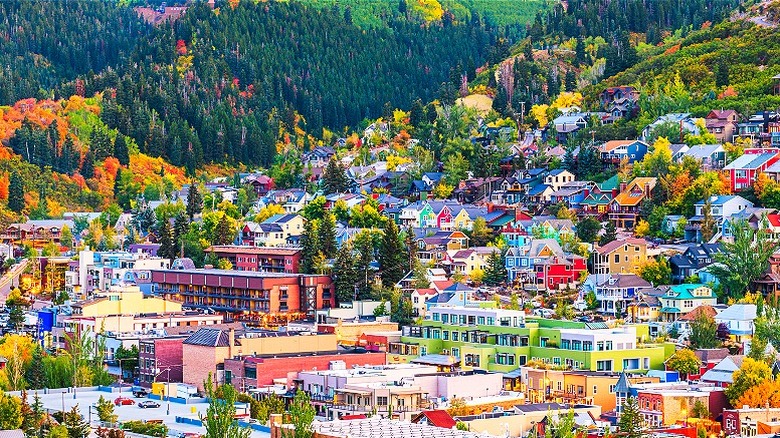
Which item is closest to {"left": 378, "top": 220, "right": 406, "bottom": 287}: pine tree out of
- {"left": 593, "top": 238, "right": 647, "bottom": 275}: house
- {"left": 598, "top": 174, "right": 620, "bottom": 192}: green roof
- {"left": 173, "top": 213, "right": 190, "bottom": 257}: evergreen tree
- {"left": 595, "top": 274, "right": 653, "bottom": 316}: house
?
{"left": 593, "top": 238, "right": 647, "bottom": 275}: house

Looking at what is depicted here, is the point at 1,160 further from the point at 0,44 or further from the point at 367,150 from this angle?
the point at 0,44

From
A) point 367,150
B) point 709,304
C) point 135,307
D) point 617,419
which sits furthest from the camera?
point 367,150

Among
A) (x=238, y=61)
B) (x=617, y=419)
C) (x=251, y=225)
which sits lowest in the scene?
(x=617, y=419)

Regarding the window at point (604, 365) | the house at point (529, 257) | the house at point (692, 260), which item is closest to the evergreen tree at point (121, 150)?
the house at point (529, 257)

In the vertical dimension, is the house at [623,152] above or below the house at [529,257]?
above

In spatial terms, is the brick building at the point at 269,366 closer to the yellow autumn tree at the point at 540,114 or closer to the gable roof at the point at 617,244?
the gable roof at the point at 617,244

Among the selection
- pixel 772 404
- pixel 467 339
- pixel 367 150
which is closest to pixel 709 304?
pixel 467 339

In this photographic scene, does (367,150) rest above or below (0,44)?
below
